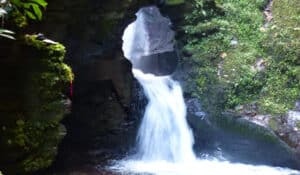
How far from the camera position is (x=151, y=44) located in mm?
16875

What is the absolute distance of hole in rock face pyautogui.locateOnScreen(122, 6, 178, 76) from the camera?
1482cm

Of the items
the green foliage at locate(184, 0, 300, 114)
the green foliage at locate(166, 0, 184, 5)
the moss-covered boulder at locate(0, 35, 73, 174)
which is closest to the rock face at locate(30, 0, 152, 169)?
the green foliage at locate(166, 0, 184, 5)

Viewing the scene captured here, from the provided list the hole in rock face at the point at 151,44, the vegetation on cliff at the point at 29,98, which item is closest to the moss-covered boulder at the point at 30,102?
the vegetation on cliff at the point at 29,98

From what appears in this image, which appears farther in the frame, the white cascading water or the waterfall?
the waterfall

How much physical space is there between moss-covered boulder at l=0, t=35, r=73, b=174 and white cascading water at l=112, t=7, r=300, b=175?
2.36 meters

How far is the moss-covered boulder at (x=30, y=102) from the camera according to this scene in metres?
6.37

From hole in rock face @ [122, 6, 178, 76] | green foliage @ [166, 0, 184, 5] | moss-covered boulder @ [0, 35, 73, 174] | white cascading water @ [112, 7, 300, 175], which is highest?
green foliage @ [166, 0, 184, 5]

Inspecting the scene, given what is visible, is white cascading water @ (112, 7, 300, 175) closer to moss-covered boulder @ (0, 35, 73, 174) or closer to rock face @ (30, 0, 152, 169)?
rock face @ (30, 0, 152, 169)

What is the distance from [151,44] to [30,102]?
34.7 feet

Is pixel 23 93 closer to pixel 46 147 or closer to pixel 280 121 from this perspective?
pixel 46 147

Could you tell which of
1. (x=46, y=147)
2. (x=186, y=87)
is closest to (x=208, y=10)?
(x=186, y=87)

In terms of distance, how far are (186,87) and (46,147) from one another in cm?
543

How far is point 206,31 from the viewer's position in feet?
41.1

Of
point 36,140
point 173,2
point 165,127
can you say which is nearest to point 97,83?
point 165,127
